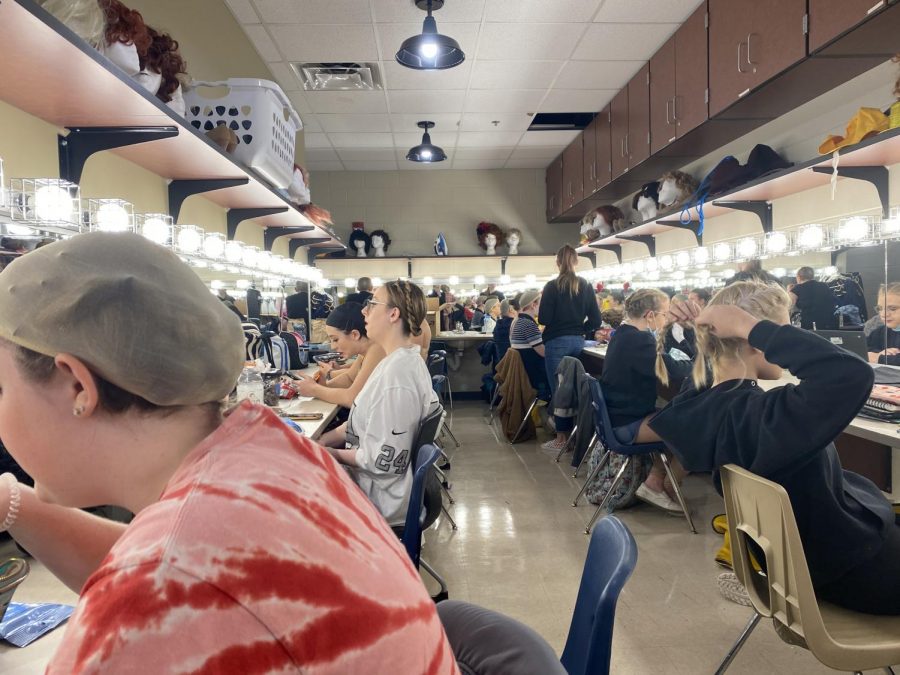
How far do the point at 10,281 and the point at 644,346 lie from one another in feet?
11.0

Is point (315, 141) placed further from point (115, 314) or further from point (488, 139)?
point (115, 314)

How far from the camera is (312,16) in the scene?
4062 millimetres

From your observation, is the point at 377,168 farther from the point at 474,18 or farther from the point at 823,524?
the point at 823,524

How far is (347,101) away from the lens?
18.9 ft

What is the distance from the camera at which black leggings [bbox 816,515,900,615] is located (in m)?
1.54

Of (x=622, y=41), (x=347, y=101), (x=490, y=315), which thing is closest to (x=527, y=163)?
(x=490, y=315)

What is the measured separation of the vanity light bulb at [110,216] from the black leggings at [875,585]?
236 cm

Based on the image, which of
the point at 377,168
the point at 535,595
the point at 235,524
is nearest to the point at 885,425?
the point at 535,595

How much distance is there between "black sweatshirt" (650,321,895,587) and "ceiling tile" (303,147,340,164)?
654 cm

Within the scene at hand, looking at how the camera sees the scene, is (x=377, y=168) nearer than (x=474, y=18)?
No

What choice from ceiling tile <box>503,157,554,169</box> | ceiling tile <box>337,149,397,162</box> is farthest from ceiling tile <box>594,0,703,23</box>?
ceiling tile <box>503,157,554,169</box>

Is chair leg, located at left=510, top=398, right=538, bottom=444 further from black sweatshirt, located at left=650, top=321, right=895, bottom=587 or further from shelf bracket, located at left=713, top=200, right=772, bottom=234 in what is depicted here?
black sweatshirt, located at left=650, top=321, right=895, bottom=587

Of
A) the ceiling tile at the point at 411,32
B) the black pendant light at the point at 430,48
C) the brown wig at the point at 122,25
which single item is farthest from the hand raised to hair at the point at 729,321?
the ceiling tile at the point at 411,32

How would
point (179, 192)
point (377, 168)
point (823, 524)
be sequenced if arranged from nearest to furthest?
point (823, 524) → point (179, 192) → point (377, 168)
